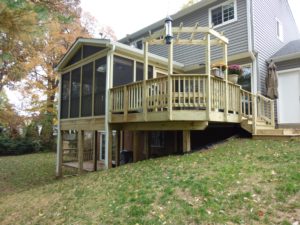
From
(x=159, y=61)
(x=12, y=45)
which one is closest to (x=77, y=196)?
(x=12, y=45)

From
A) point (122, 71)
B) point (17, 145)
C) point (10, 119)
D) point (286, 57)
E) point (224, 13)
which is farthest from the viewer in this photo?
point (17, 145)

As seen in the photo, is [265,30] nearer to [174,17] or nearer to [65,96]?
[174,17]

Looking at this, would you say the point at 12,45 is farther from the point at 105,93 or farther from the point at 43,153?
the point at 43,153

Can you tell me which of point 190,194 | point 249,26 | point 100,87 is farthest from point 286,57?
point 190,194

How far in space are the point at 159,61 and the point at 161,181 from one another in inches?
244

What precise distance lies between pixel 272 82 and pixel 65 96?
883cm

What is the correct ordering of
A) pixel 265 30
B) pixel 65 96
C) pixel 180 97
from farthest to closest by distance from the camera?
pixel 65 96 → pixel 265 30 → pixel 180 97

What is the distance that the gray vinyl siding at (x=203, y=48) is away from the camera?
10254 millimetres

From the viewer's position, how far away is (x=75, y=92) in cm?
1131

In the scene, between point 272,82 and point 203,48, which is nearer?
point 272,82

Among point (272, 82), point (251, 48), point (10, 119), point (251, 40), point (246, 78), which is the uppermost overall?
point (251, 40)

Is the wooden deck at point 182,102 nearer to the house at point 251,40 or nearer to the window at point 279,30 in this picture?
the house at point 251,40

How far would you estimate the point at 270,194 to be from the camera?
3842 mm

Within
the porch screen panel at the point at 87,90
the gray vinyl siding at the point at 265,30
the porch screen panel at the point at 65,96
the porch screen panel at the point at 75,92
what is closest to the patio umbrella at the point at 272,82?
the gray vinyl siding at the point at 265,30
